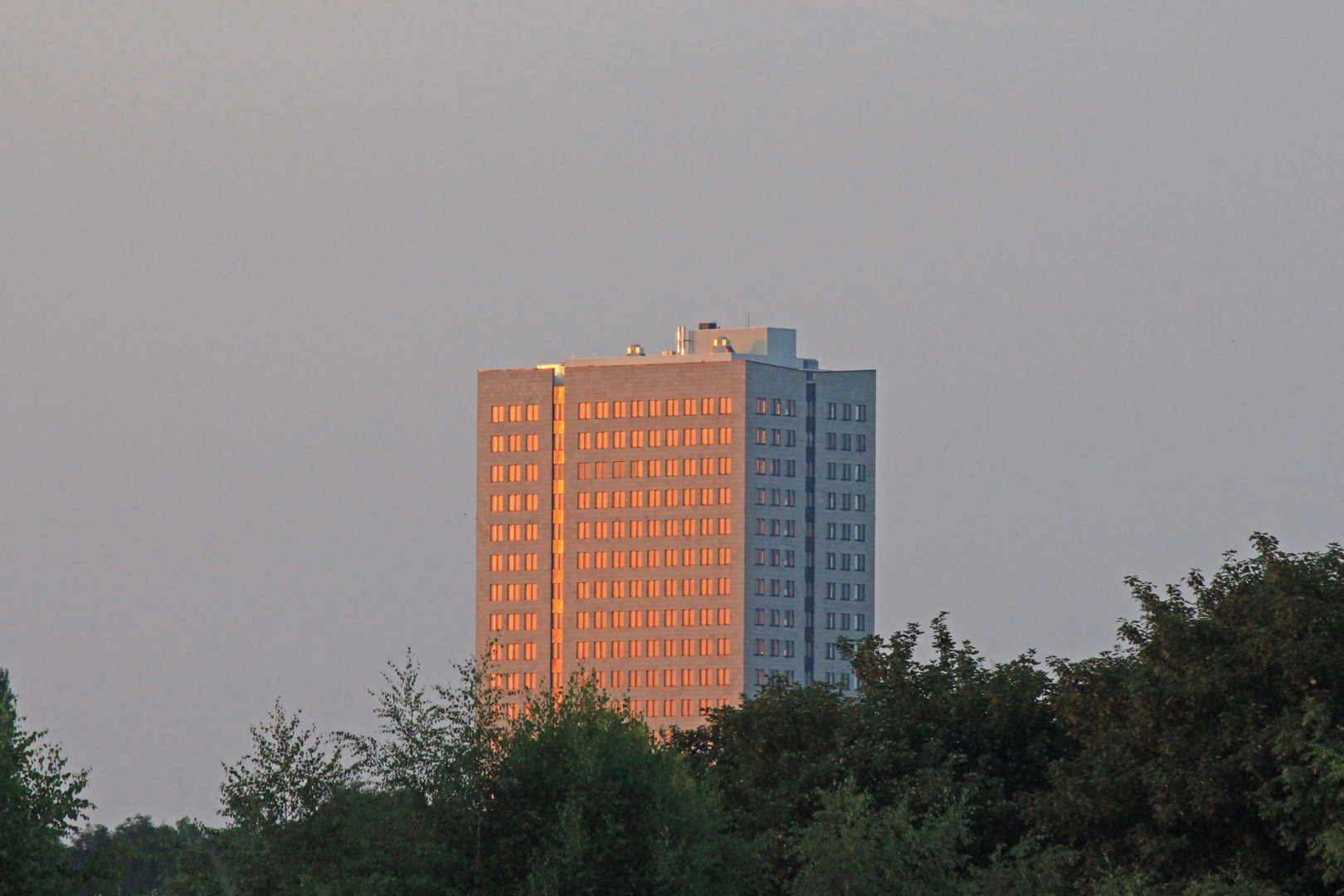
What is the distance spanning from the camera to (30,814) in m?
49.4

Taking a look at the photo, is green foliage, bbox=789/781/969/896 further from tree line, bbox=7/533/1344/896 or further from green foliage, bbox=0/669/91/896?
green foliage, bbox=0/669/91/896

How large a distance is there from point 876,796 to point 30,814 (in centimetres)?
2561

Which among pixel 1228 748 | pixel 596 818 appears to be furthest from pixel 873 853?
pixel 1228 748

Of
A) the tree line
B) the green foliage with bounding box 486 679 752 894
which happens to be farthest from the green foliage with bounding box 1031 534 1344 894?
the green foliage with bounding box 486 679 752 894

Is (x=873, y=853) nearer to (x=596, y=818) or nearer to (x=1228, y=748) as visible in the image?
(x=596, y=818)

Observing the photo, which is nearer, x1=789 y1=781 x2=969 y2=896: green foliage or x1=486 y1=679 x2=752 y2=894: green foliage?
x1=486 y1=679 x2=752 y2=894: green foliage

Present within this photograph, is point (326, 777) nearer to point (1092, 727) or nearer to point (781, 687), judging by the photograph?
point (1092, 727)

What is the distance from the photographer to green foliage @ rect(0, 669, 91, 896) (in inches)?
1902

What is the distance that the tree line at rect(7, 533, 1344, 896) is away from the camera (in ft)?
164

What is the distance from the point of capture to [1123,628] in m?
65.1

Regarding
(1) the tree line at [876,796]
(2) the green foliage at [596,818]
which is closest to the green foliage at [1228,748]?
(1) the tree line at [876,796]

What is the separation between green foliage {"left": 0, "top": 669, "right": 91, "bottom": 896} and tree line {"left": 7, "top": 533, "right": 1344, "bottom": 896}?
6cm

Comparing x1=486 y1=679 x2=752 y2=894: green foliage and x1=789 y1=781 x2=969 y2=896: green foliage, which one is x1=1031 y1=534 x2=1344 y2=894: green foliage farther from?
x1=486 y1=679 x2=752 y2=894: green foliage

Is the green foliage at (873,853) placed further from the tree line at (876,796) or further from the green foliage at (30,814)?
the green foliage at (30,814)
